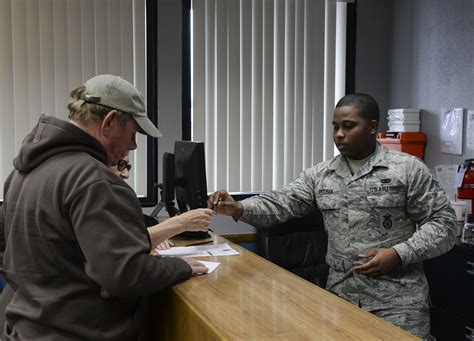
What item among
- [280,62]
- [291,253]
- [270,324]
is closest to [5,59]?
[280,62]

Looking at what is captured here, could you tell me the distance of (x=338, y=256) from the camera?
7.39 feet

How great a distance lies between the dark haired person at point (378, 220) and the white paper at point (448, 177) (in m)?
1.49

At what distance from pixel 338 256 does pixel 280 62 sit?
2.06 metres

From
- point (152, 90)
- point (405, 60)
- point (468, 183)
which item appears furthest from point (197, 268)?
point (405, 60)

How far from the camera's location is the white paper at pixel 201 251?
7.03 feet

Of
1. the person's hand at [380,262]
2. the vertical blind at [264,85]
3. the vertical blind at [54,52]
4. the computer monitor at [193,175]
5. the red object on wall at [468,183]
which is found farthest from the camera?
the vertical blind at [264,85]

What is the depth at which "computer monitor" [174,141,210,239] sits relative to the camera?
2.47 meters

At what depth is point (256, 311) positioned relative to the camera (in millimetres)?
1438

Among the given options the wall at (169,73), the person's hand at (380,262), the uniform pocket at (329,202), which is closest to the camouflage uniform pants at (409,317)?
the person's hand at (380,262)

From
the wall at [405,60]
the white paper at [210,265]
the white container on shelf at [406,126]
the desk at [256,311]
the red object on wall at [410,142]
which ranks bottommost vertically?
the white paper at [210,265]

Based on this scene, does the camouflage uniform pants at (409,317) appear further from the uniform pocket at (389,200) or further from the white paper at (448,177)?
the white paper at (448,177)

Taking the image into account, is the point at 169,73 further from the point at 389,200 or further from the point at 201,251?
the point at 389,200

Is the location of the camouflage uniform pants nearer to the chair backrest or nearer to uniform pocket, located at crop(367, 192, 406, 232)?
uniform pocket, located at crop(367, 192, 406, 232)

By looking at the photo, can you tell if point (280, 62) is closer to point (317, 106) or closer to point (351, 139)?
point (317, 106)
